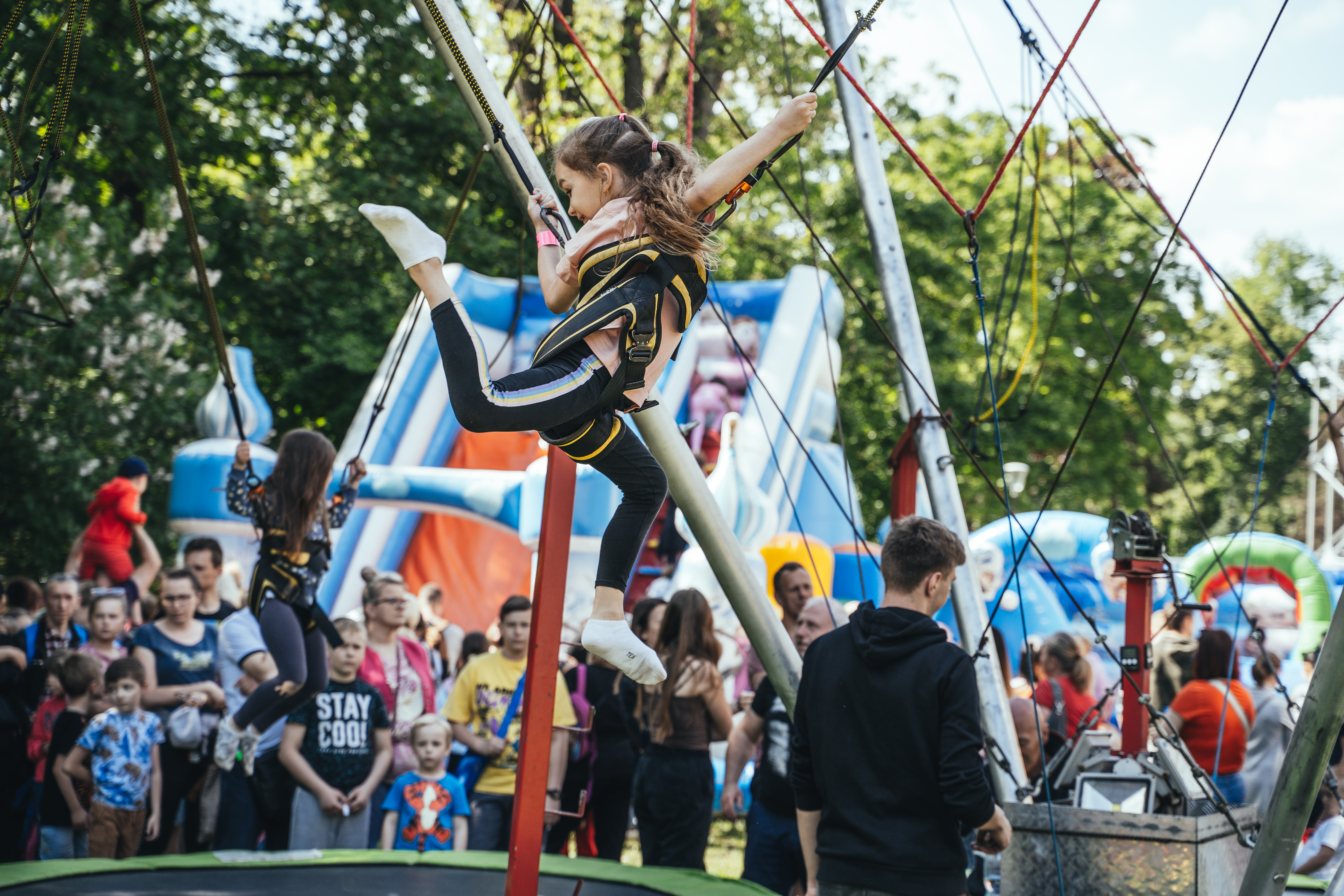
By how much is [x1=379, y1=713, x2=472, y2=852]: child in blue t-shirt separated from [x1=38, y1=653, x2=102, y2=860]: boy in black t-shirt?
114cm

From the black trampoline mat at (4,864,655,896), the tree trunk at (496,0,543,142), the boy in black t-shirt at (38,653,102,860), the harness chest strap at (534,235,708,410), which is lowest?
the black trampoline mat at (4,864,655,896)

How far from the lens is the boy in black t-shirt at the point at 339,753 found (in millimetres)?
4520

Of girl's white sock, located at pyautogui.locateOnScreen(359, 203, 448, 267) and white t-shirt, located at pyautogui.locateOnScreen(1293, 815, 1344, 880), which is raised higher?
girl's white sock, located at pyautogui.locateOnScreen(359, 203, 448, 267)

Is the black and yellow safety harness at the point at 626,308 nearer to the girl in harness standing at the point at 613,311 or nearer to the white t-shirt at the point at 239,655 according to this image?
the girl in harness standing at the point at 613,311

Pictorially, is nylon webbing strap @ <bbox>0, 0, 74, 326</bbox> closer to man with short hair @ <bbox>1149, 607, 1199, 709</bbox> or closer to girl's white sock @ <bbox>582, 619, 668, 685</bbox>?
girl's white sock @ <bbox>582, 619, 668, 685</bbox>

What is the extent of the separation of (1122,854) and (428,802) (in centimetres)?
276

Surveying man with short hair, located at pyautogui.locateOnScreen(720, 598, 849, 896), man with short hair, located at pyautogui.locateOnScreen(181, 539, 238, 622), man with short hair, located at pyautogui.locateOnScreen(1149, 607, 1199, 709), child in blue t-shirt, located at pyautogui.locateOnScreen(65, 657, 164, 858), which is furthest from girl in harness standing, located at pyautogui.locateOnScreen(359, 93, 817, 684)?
man with short hair, located at pyautogui.locateOnScreen(1149, 607, 1199, 709)

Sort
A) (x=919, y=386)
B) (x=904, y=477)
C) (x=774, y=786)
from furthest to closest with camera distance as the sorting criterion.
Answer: (x=904, y=477) < (x=919, y=386) < (x=774, y=786)

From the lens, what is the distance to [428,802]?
469cm

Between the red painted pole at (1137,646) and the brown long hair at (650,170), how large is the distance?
1.76 meters

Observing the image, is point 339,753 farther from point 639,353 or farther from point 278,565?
point 639,353

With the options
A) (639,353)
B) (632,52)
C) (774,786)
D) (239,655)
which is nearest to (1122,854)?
(774,786)

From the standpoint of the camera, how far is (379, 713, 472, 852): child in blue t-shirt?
14.7ft

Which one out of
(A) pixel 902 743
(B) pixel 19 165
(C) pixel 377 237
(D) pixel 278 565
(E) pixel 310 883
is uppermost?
(C) pixel 377 237
